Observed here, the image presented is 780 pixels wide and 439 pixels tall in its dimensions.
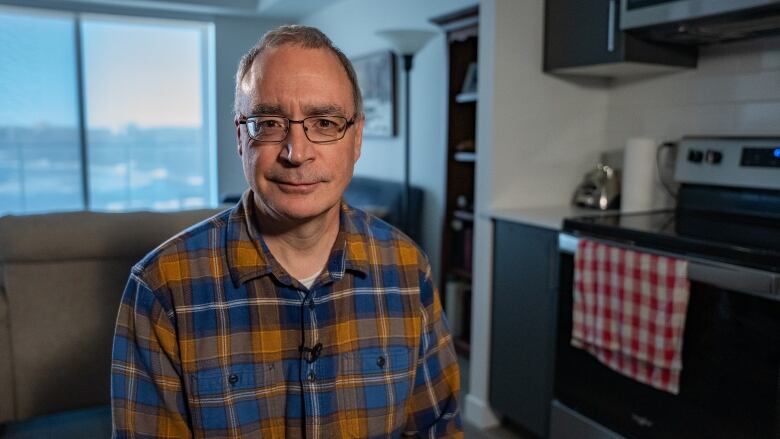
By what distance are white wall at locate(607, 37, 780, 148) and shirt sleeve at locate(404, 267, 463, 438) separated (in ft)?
5.12

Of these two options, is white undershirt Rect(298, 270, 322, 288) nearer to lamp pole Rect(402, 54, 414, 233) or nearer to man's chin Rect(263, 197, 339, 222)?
man's chin Rect(263, 197, 339, 222)

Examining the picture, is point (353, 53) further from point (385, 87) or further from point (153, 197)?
point (153, 197)

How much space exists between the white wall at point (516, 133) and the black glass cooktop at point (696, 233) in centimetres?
42

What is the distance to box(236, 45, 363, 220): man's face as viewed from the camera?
0.93 m

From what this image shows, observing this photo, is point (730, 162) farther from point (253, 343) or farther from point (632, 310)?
point (253, 343)

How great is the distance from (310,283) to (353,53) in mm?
3878

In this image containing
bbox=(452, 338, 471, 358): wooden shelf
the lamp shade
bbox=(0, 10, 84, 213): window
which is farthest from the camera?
bbox=(0, 10, 84, 213): window

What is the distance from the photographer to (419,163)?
3840 mm

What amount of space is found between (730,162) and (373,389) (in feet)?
5.41

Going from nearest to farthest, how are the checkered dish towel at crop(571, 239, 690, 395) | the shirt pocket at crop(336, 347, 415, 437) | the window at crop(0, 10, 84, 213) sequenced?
the shirt pocket at crop(336, 347, 415, 437) → the checkered dish towel at crop(571, 239, 690, 395) → the window at crop(0, 10, 84, 213)

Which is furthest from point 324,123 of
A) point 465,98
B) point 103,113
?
point 103,113

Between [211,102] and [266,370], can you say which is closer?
[266,370]

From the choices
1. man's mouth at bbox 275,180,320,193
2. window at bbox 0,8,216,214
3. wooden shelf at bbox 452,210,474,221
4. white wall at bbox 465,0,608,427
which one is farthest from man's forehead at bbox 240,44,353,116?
window at bbox 0,8,216,214

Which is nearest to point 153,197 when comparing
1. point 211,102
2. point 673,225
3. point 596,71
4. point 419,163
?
point 211,102
